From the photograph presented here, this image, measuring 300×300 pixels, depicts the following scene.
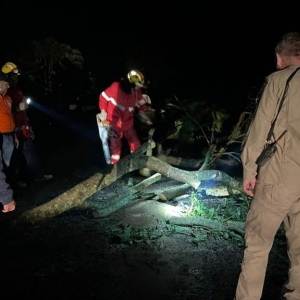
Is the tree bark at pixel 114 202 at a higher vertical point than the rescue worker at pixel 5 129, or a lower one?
lower

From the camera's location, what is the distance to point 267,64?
17.0 metres

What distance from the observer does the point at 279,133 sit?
2668mm

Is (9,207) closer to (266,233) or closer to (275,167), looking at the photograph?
(266,233)

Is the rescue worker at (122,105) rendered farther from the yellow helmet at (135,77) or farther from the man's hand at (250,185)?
the man's hand at (250,185)

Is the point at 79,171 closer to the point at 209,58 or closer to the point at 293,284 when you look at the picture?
the point at 293,284

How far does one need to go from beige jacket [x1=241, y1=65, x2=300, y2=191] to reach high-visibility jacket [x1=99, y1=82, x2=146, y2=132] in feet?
13.7

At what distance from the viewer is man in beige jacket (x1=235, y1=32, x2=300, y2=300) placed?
2.64 meters

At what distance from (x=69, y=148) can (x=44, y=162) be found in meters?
1.10

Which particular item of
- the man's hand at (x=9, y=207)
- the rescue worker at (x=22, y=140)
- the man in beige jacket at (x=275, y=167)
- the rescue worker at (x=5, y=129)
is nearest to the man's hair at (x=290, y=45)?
the man in beige jacket at (x=275, y=167)

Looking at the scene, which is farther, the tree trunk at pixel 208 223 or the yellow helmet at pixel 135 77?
the yellow helmet at pixel 135 77

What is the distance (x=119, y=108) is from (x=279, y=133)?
4.37 m

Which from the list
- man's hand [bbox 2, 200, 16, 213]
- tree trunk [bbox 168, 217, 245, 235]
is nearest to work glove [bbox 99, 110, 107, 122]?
man's hand [bbox 2, 200, 16, 213]

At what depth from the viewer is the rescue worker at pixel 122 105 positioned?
6617 millimetres

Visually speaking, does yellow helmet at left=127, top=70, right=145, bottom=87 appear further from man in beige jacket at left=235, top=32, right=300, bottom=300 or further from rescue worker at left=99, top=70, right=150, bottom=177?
man in beige jacket at left=235, top=32, right=300, bottom=300
